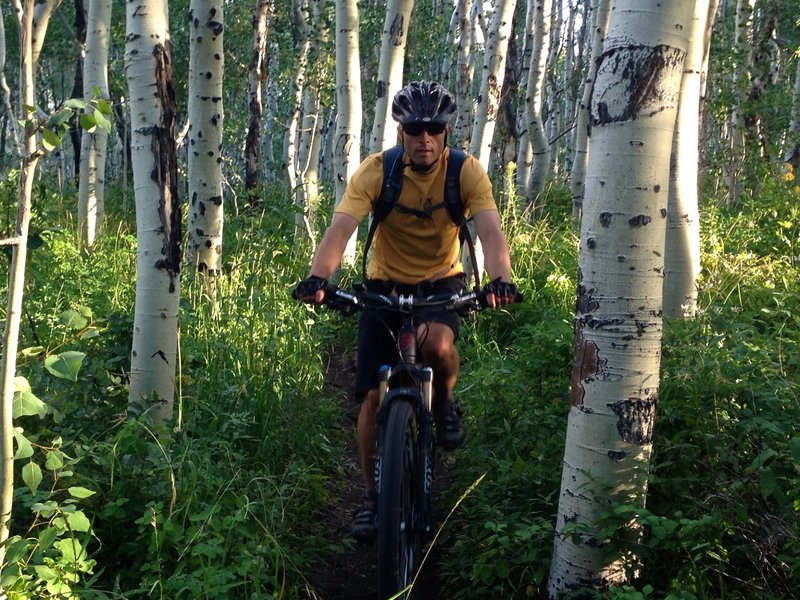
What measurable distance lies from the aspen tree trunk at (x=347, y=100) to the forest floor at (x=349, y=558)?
4.98 m

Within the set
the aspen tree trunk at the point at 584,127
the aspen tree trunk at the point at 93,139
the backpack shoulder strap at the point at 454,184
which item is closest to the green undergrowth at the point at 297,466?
the backpack shoulder strap at the point at 454,184

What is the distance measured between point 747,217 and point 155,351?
808 cm

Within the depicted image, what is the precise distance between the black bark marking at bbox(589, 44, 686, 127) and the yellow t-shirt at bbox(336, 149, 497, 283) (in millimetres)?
1044

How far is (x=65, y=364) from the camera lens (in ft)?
8.37

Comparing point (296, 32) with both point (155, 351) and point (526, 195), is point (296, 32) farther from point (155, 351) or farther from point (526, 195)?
point (155, 351)

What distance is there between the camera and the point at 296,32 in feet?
63.8

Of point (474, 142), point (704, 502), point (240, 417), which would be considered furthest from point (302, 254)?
point (704, 502)

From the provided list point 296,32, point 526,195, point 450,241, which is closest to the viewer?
point 450,241

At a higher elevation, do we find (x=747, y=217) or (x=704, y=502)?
(x=747, y=217)

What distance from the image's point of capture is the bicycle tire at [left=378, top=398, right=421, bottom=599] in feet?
10.9

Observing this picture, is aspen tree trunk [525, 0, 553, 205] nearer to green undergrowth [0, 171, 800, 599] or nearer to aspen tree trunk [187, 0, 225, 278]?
aspen tree trunk [187, 0, 225, 278]

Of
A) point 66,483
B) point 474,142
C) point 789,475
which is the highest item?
point 474,142

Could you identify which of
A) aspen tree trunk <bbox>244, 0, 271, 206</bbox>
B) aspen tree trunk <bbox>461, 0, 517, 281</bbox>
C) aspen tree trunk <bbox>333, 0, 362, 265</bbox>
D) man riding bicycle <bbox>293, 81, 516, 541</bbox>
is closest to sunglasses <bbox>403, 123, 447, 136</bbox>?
man riding bicycle <bbox>293, 81, 516, 541</bbox>

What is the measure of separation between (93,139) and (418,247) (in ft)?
30.0
